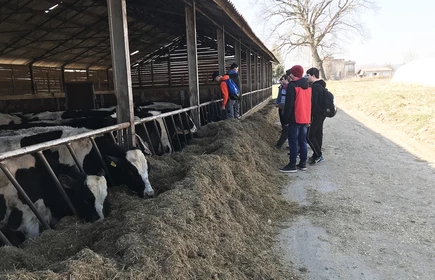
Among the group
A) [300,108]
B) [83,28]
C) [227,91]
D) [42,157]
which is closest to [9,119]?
[227,91]

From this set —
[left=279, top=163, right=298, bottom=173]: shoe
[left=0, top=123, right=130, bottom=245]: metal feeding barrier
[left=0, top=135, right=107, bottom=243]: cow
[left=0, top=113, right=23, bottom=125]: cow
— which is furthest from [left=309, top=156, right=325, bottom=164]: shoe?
[left=0, top=113, right=23, bottom=125]: cow

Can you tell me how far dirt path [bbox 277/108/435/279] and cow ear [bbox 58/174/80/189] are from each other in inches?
94.1

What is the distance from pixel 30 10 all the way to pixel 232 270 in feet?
36.6

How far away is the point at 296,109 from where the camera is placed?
7.29m

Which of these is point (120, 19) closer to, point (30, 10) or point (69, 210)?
point (69, 210)

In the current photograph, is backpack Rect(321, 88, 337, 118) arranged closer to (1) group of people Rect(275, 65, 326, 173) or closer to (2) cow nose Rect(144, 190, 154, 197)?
(1) group of people Rect(275, 65, 326, 173)

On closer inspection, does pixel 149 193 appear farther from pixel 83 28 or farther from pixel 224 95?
pixel 83 28

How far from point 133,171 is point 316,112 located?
478cm

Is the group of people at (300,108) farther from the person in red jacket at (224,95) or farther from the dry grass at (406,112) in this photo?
the dry grass at (406,112)

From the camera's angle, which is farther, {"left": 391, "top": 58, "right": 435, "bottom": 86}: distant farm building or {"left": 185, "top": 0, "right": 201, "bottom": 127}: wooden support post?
{"left": 391, "top": 58, "right": 435, "bottom": 86}: distant farm building

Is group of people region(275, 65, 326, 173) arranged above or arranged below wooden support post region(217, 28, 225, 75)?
below

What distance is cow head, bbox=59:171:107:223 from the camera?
398cm

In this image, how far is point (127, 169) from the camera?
4660 mm

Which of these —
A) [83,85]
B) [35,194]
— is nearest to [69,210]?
[35,194]
